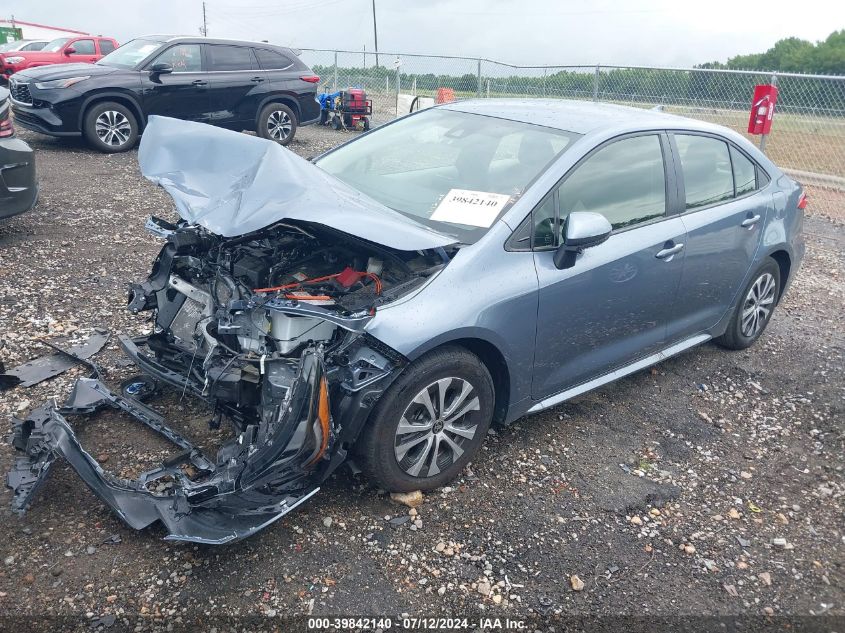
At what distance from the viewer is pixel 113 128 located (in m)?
10.3

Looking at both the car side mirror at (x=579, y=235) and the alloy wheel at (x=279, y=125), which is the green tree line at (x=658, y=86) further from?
the car side mirror at (x=579, y=235)

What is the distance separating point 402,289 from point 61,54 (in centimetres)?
1894

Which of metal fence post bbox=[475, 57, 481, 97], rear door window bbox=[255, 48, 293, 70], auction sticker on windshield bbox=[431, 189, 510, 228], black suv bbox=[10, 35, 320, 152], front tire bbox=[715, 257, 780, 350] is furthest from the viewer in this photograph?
metal fence post bbox=[475, 57, 481, 97]

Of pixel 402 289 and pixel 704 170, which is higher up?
pixel 704 170

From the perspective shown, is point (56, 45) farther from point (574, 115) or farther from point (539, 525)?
point (539, 525)

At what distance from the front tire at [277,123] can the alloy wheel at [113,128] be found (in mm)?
2203

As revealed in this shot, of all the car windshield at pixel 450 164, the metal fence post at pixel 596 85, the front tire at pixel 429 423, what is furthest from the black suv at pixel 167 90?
the front tire at pixel 429 423

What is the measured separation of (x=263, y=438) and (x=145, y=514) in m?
0.57

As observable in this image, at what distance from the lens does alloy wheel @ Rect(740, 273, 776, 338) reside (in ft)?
16.1

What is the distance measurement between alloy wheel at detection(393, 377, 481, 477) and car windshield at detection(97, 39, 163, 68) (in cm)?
966

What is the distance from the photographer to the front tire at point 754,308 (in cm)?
485

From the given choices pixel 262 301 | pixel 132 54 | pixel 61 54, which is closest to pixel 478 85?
pixel 132 54

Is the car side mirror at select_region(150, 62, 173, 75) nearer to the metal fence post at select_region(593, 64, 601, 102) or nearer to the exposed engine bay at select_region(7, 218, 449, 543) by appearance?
the metal fence post at select_region(593, 64, 601, 102)

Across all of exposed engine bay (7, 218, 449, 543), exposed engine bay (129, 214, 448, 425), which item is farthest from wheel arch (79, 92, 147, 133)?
exposed engine bay (7, 218, 449, 543)
